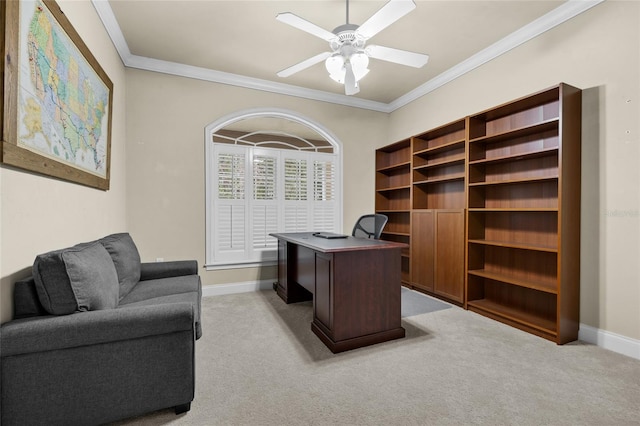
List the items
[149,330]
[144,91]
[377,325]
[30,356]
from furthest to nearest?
[144,91], [377,325], [149,330], [30,356]

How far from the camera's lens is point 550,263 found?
2.64m

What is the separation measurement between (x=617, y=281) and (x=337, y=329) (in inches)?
87.2

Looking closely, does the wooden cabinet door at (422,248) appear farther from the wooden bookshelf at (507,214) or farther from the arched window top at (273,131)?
the arched window top at (273,131)

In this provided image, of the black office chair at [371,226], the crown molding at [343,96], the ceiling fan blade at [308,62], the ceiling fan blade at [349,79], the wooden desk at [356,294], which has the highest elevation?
the crown molding at [343,96]

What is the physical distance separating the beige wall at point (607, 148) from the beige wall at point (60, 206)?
386 centimetres

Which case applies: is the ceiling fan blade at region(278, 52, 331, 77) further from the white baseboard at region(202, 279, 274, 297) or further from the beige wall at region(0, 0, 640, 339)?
the white baseboard at region(202, 279, 274, 297)

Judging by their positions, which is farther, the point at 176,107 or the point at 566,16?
the point at 176,107

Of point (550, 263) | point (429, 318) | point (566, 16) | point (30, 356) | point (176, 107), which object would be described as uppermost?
point (566, 16)

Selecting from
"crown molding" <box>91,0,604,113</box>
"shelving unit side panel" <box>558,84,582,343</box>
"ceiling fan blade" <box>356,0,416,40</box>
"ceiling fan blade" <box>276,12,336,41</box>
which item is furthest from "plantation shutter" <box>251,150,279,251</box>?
"shelving unit side panel" <box>558,84,582,343</box>

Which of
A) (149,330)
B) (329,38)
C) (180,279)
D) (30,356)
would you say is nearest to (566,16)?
(329,38)

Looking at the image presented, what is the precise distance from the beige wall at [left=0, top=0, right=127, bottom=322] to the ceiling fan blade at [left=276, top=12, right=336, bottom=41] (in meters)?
1.43

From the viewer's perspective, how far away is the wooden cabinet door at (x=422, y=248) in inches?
143

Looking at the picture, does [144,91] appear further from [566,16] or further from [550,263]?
[550,263]

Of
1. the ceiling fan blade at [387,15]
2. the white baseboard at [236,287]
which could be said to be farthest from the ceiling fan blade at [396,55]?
the white baseboard at [236,287]
